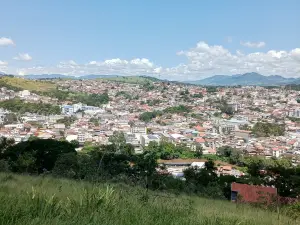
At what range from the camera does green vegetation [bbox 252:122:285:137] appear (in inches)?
2226

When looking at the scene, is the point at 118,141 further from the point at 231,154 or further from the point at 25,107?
the point at 25,107

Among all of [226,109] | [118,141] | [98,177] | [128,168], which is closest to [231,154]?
[118,141]

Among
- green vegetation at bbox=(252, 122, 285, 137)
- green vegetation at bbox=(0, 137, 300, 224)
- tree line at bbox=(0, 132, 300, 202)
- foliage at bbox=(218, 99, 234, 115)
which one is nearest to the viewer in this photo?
green vegetation at bbox=(0, 137, 300, 224)

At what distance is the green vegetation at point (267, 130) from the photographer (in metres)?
56.5

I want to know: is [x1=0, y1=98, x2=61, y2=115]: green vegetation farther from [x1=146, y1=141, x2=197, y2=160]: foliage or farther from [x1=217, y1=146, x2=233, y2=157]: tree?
[x1=217, y1=146, x2=233, y2=157]: tree

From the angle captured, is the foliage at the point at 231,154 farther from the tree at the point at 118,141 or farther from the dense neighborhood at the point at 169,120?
the tree at the point at 118,141

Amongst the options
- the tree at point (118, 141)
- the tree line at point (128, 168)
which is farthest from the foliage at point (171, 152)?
the tree line at point (128, 168)

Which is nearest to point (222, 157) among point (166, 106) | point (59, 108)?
point (59, 108)

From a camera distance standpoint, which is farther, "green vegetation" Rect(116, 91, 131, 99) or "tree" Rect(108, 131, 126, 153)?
"green vegetation" Rect(116, 91, 131, 99)

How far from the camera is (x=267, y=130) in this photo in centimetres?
5769

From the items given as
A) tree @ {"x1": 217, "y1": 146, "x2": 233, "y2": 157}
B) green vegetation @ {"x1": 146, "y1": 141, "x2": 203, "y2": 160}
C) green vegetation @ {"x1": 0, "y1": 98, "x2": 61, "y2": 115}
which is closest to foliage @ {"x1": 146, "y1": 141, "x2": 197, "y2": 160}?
green vegetation @ {"x1": 146, "y1": 141, "x2": 203, "y2": 160}

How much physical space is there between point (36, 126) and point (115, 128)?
1190 centimetres

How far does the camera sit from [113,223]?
1779 millimetres

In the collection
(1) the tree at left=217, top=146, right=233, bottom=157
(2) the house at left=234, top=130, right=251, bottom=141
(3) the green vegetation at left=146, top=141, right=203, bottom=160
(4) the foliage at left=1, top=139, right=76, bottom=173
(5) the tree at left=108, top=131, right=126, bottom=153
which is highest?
(4) the foliage at left=1, top=139, right=76, bottom=173
